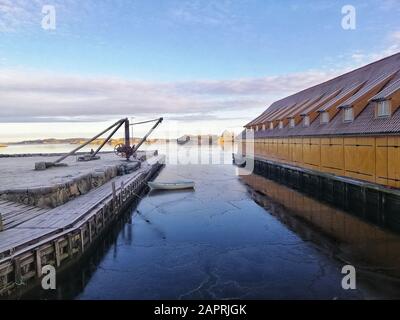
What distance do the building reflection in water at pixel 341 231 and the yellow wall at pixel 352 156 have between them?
125 inches

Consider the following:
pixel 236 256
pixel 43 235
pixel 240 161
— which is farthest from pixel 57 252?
pixel 240 161

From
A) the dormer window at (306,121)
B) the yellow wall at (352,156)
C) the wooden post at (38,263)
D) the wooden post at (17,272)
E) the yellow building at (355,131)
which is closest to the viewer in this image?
the wooden post at (17,272)

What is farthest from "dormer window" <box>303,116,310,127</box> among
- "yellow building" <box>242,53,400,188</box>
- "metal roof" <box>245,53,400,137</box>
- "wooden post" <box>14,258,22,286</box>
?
"wooden post" <box>14,258,22,286</box>

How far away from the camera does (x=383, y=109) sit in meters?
23.2

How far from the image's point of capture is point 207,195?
36.4m

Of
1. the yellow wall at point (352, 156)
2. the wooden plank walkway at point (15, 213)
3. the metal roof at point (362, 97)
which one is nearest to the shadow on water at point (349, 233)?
the yellow wall at point (352, 156)

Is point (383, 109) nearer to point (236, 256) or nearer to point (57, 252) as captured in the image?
point (236, 256)

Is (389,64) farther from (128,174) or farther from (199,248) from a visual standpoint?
(128,174)

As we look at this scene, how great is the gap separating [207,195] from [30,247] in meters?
24.3

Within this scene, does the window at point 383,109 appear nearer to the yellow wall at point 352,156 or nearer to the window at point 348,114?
the yellow wall at point 352,156

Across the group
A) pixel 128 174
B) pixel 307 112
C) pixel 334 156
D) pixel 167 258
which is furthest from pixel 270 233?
pixel 128 174

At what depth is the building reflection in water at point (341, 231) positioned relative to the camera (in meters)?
16.2

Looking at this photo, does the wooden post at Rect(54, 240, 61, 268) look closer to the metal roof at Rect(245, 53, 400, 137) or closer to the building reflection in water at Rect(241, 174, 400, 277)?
the building reflection in water at Rect(241, 174, 400, 277)

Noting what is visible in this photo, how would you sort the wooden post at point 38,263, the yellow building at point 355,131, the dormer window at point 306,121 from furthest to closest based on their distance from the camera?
the dormer window at point 306,121, the yellow building at point 355,131, the wooden post at point 38,263
